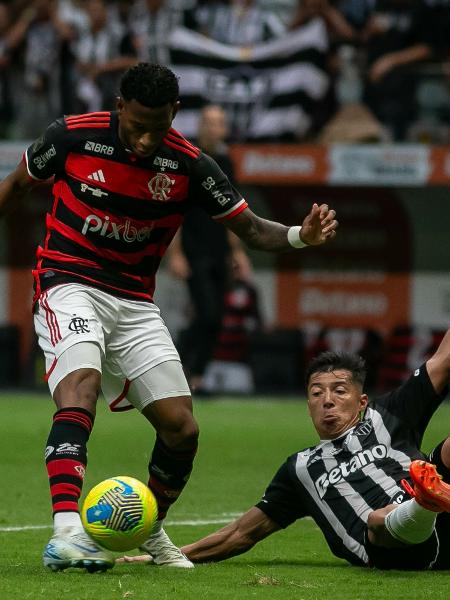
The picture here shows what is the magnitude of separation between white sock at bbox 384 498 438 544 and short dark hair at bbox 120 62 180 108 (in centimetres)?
205

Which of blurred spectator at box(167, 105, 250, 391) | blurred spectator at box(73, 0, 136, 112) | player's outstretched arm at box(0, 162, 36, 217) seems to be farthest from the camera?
blurred spectator at box(73, 0, 136, 112)

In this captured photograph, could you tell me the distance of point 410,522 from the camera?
18.4ft

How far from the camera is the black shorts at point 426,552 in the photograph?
19.6 feet

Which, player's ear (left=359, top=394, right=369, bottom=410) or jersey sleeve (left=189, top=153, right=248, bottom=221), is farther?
jersey sleeve (left=189, top=153, right=248, bottom=221)

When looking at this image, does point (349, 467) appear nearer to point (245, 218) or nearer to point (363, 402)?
point (363, 402)

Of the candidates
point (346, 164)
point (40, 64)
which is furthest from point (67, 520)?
point (40, 64)

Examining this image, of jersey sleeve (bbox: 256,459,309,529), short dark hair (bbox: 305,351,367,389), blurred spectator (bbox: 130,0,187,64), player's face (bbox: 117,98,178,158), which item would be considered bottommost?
jersey sleeve (bbox: 256,459,309,529)

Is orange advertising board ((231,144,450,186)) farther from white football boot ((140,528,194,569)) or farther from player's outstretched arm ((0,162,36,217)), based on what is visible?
white football boot ((140,528,194,569))

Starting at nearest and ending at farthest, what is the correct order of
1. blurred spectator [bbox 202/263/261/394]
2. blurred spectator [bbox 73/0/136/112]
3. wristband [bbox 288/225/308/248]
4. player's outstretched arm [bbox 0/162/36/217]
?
player's outstretched arm [bbox 0/162/36/217] < wristband [bbox 288/225/308/248] < blurred spectator [bbox 73/0/136/112] < blurred spectator [bbox 202/263/261/394]

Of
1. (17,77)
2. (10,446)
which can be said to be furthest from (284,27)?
(10,446)

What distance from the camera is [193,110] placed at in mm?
16609

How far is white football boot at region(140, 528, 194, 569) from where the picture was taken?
6.21 m

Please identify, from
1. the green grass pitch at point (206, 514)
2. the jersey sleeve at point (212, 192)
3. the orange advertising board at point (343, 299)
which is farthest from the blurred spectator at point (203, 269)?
the jersey sleeve at point (212, 192)

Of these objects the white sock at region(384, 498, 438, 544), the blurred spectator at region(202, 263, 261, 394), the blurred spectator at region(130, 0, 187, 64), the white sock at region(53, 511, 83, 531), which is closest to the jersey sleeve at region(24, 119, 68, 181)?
the white sock at region(53, 511, 83, 531)
